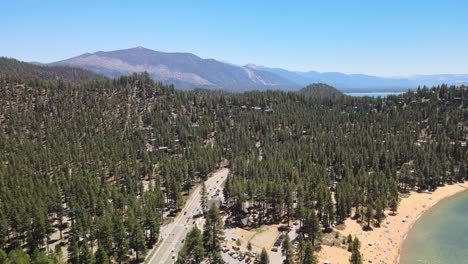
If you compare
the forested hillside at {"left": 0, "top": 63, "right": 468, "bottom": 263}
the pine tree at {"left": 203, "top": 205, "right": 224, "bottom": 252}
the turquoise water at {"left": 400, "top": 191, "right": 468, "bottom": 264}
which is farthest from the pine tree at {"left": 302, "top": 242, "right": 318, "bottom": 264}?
the turquoise water at {"left": 400, "top": 191, "right": 468, "bottom": 264}

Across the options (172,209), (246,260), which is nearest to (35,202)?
(172,209)

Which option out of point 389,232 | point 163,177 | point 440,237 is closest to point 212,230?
point 389,232

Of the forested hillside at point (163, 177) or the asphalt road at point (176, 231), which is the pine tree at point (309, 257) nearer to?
the forested hillside at point (163, 177)

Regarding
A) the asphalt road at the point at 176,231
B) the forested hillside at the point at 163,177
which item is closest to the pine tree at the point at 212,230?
the asphalt road at the point at 176,231

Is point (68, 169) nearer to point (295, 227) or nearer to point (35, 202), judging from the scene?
point (35, 202)

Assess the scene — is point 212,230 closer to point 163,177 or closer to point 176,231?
point 176,231
